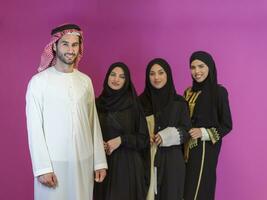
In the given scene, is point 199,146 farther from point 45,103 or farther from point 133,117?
point 45,103

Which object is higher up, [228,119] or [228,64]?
[228,64]

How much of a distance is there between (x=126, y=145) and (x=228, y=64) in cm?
152

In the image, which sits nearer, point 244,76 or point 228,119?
point 228,119

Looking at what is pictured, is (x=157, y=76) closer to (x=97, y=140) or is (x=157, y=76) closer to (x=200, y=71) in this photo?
(x=200, y=71)

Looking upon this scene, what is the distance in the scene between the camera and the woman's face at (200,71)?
284cm

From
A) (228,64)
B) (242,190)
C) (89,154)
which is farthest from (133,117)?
(242,190)

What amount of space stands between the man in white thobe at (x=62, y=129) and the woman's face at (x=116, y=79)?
27cm

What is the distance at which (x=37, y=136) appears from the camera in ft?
7.58

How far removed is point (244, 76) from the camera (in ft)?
12.2

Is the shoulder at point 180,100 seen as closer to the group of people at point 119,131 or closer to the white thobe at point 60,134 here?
the group of people at point 119,131

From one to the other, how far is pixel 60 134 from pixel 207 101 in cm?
104

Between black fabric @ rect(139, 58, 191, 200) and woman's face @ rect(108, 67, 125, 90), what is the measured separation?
Result: 0.21 metres

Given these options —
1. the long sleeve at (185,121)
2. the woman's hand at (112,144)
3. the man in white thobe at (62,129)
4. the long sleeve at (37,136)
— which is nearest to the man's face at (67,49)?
the man in white thobe at (62,129)

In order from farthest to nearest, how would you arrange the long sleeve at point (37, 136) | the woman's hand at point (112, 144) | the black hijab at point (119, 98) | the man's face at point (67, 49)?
1. the black hijab at point (119, 98)
2. the woman's hand at point (112, 144)
3. the man's face at point (67, 49)
4. the long sleeve at point (37, 136)
